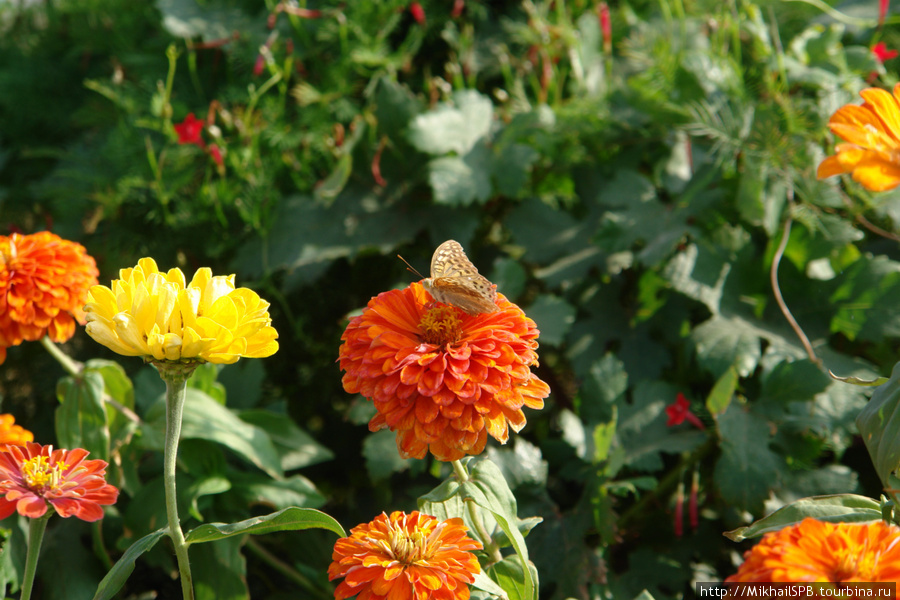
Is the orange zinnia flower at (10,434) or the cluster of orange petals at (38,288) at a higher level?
the cluster of orange petals at (38,288)

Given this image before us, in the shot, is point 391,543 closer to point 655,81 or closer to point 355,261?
point 355,261

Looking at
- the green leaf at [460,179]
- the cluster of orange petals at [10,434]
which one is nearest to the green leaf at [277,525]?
the cluster of orange petals at [10,434]

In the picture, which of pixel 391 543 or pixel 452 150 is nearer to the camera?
pixel 391 543

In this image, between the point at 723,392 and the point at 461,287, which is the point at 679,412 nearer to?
the point at 723,392

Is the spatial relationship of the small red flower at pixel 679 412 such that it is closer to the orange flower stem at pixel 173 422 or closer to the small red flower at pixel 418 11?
the orange flower stem at pixel 173 422

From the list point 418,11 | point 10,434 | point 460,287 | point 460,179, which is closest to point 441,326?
point 460,287

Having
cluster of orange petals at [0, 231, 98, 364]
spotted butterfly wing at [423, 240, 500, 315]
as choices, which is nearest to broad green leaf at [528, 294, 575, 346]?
spotted butterfly wing at [423, 240, 500, 315]

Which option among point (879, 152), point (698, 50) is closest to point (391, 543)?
point (879, 152)
